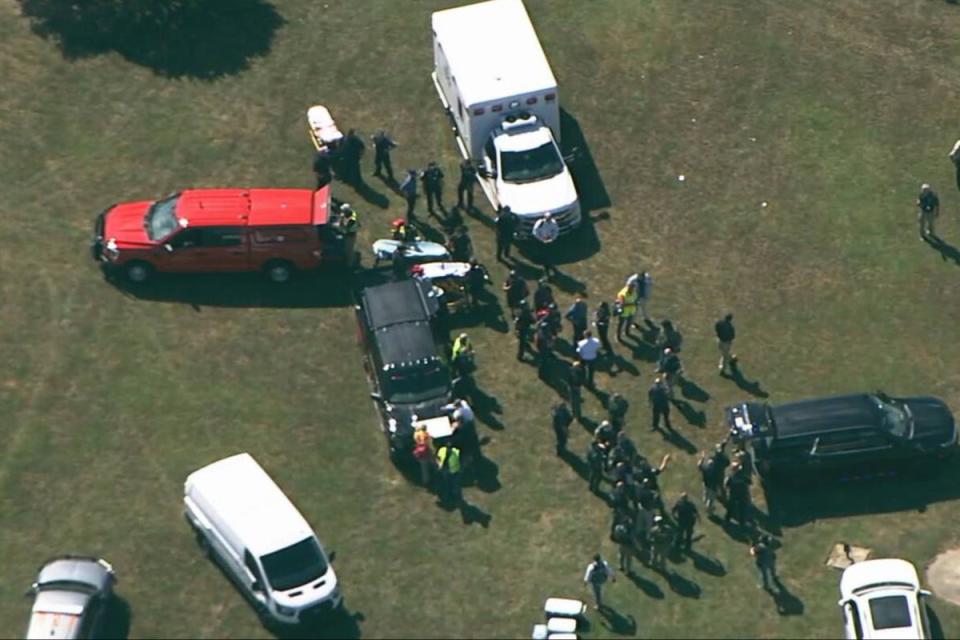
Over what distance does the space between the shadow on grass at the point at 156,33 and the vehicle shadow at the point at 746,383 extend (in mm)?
18748

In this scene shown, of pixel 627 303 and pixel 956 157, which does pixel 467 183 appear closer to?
pixel 627 303

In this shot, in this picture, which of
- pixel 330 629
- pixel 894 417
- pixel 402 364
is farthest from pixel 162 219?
pixel 894 417

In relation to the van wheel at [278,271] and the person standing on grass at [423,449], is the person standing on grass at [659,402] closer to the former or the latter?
the person standing on grass at [423,449]

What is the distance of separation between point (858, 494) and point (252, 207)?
57.5ft

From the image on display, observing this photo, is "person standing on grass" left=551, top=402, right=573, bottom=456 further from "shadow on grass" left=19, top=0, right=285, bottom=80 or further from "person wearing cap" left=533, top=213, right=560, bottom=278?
"shadow on grass" left=19, top=0, right=285, bottom=80

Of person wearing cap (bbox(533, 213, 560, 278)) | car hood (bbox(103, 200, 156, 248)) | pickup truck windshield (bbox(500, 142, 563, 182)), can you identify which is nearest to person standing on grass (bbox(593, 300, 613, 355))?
person wearing cap (bbox(533, 213, 560, 278))

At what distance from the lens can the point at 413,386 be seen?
49.3 m

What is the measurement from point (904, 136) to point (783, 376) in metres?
11.0

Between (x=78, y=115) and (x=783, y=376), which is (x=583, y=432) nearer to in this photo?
(x=783, y=376)

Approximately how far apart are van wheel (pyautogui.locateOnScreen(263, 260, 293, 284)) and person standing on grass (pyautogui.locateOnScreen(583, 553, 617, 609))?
512 inches

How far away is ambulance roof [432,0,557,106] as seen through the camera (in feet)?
187

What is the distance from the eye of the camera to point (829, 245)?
55.4m

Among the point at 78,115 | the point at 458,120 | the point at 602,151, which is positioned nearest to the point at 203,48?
the point at 78,115

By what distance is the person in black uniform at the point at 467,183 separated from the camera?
183 ft
